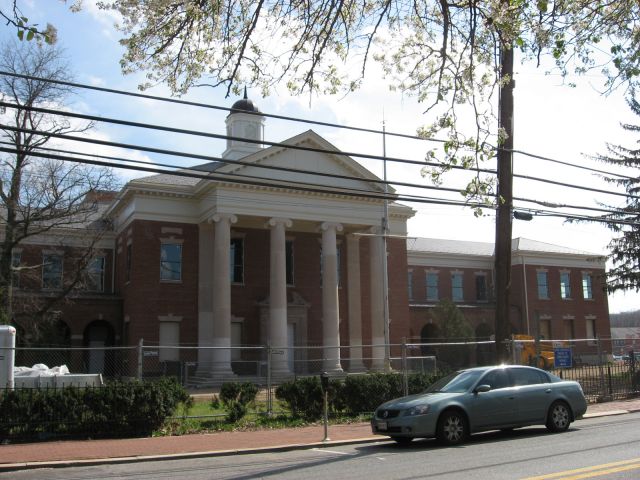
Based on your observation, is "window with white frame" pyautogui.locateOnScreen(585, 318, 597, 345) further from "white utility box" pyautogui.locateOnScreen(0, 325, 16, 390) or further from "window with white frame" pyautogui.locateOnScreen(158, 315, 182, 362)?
"white utility box" pyautogui.locateOnScreen(0, 325, 16, 390)

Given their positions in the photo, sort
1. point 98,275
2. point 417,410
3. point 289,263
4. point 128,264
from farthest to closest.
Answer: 1. point 98,275
2. point 289,263
3. point 128,264
4. point 417,410

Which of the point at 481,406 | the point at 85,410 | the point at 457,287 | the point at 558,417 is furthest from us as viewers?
the point at 457,287

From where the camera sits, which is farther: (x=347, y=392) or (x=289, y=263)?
(x=289, y=263)

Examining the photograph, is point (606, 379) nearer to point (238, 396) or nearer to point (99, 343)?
point (238, 396)

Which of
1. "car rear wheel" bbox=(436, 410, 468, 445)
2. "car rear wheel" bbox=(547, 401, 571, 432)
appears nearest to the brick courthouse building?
"car rear wheel" bbox=(547, 401, 571, 432)

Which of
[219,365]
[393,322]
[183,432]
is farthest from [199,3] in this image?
[393,322]

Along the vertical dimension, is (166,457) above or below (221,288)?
below

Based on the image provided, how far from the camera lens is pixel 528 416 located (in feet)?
46.1

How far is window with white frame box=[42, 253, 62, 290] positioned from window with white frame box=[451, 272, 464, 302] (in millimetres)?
30537

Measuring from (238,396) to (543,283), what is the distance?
4299 cm

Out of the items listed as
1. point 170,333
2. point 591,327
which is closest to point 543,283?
point 591,327

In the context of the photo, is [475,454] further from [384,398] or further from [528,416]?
[384,398]

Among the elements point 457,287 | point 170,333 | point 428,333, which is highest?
point 457,287

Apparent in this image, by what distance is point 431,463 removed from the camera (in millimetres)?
10688
